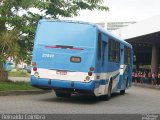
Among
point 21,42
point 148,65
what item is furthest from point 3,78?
point 148,65

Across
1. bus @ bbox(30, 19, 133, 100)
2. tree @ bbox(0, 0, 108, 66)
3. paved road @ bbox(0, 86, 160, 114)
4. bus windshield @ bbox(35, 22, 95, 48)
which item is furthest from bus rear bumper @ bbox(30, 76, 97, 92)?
tree @ bbox(0, 0, 108, 66)

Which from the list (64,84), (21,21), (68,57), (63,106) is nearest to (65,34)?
(68,57)

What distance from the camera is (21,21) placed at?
27656mm

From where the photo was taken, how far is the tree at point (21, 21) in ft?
86.7

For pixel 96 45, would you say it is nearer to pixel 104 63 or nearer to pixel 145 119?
pixel 104 63

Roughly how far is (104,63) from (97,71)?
4.67ft

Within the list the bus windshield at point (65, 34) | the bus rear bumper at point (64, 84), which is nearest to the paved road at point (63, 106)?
the bus rear bumper at point (64, 84)

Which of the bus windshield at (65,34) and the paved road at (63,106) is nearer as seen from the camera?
the paved road at (63,106)

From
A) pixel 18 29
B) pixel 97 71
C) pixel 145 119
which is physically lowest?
pixel 145 119

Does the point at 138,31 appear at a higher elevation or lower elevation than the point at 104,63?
higher

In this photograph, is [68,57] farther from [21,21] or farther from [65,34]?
[21,21]

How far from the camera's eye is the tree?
86.7ft

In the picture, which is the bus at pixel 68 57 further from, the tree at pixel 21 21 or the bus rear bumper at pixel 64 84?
the tree at pixel 21 21

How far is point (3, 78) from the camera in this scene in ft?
92.4
